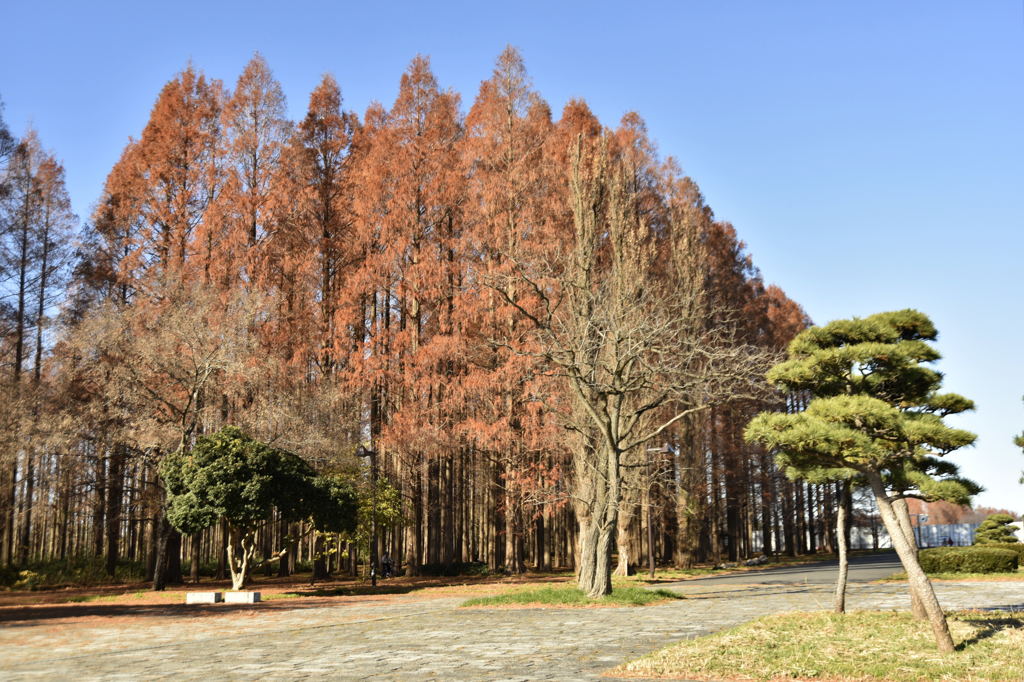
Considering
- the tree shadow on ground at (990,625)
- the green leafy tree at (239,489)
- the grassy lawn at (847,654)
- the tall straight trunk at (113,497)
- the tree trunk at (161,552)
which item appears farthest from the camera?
the tall straight trunk at (113,497)

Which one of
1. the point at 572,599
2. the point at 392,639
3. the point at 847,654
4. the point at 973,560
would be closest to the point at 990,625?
the point at 847,654

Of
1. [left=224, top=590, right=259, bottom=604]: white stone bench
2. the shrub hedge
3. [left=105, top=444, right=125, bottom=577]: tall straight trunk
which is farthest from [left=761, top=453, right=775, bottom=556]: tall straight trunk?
[left=105, top=444, right=125, bottom=577]: tall straight trunk

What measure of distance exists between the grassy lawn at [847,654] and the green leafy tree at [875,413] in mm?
561

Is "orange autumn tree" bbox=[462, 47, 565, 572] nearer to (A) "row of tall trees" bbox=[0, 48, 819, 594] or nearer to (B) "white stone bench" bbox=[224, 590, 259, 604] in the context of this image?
(A) "row of tall trees" bbox=[0, 48, 819, 594]

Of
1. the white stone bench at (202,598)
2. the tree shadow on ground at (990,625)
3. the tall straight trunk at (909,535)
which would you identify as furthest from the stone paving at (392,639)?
the tree shadow on ground at (990,625)

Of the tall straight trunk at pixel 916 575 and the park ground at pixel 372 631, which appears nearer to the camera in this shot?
the tall straight trunk at pixel 916 575

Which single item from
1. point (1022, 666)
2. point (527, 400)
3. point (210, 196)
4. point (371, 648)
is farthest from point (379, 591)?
point (1022, 666)

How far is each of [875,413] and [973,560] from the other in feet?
64.4

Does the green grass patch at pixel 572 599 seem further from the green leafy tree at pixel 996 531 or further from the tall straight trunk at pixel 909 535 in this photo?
the green leafy tree at pixel 996 531

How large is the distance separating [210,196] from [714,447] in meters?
24.6

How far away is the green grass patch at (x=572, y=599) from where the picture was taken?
16484 millimetres

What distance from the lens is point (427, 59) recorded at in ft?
102

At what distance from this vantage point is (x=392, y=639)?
11.0 meters

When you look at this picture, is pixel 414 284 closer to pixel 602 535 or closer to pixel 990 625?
pixel 602 535
